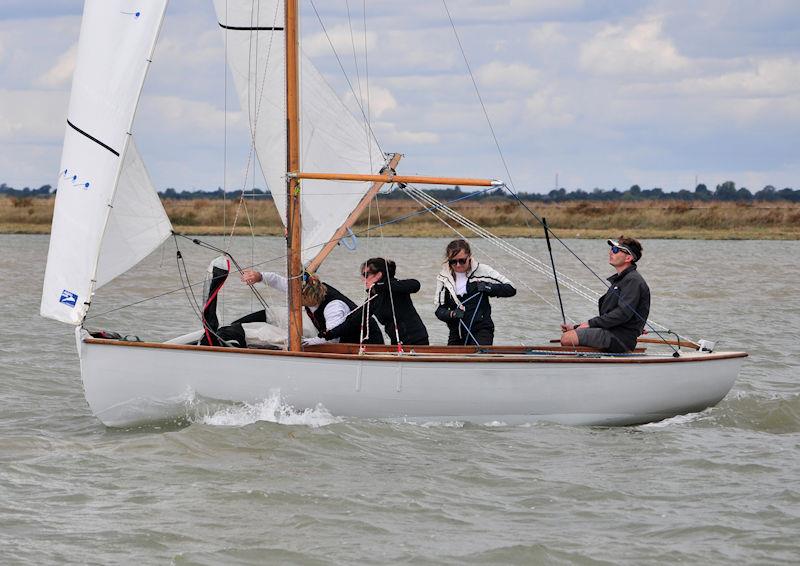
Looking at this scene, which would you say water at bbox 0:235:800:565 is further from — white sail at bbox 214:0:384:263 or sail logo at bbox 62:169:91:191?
white sail at bbox 214:0:384:263

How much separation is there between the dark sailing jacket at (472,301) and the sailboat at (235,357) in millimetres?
406

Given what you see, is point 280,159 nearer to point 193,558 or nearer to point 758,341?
point 193,558

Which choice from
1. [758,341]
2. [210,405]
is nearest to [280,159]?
[210,405]

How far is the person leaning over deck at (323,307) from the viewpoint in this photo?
10.2 meters

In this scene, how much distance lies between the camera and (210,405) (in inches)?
380

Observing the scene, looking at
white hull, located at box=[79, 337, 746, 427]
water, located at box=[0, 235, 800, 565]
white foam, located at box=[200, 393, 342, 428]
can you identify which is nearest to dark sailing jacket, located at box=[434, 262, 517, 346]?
white hull, located at box=[79, 337, 746, 427]

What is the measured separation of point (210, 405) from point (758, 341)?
960cm

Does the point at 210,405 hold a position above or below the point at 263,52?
below

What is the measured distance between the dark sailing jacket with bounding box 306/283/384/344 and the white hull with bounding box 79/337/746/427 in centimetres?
79

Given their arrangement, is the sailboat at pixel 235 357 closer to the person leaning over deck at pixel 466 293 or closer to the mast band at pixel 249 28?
the person leaning over deck at pixel 466 293

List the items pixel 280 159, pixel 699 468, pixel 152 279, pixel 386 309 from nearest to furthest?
pixel 699 468 → pixel 386 309 → pixel 280 159 → pixel 152 279

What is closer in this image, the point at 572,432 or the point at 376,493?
the point at 376,493

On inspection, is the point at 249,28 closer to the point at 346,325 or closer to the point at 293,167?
the point at 293,167

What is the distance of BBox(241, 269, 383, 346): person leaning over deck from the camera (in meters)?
10.2
